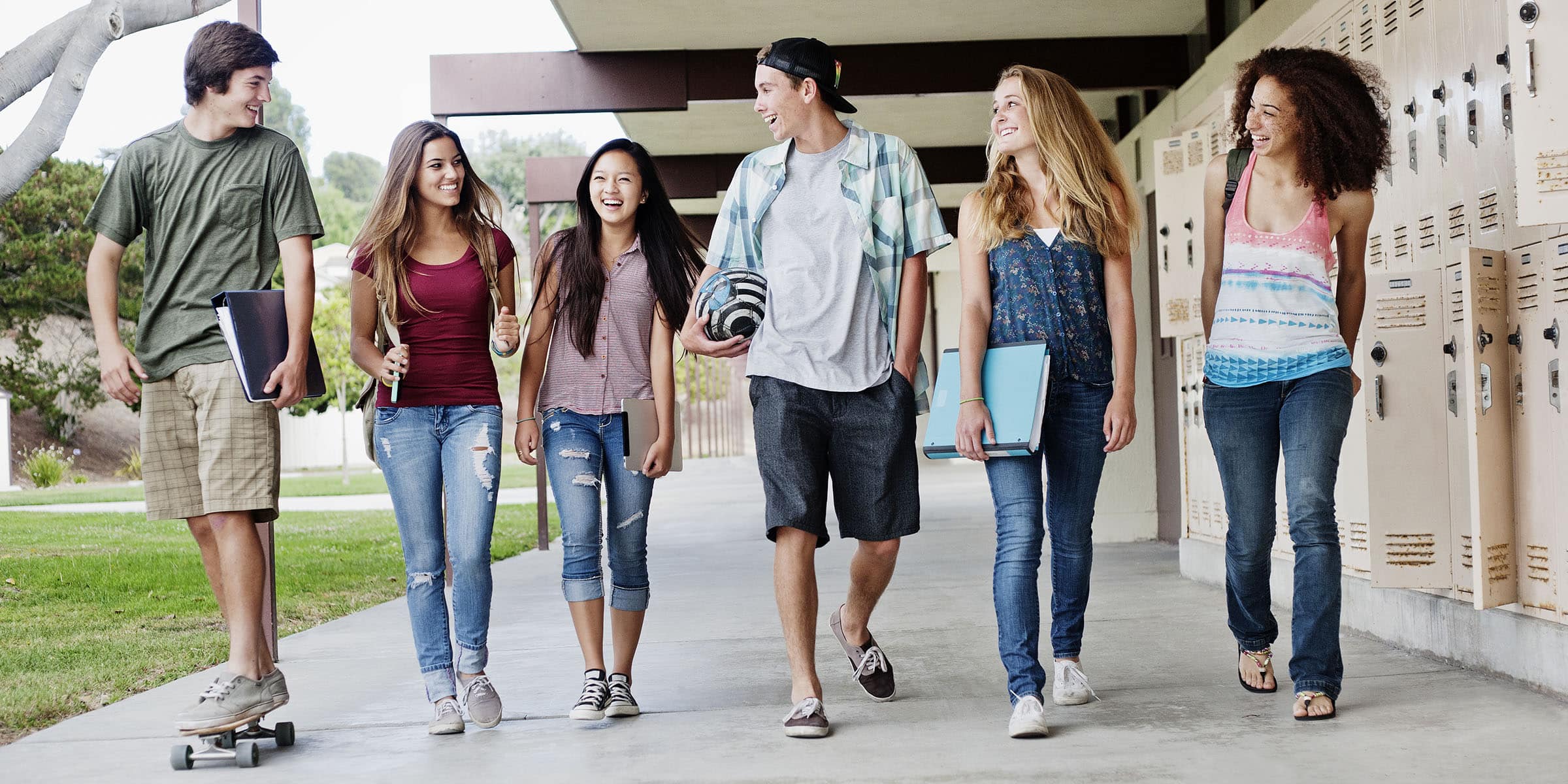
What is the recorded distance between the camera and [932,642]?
5211 mm

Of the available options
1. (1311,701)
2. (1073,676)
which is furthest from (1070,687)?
(1311,701)

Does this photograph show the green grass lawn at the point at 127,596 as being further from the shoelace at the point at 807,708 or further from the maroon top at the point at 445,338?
the shoelace at the point at 807,708

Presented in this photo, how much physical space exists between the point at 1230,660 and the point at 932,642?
1.13 m

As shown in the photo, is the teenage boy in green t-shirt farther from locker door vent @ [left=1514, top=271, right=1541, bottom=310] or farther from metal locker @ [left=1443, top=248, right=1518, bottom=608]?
locker door vent @ [left=1514, top=271, right=1541, bottom=310]

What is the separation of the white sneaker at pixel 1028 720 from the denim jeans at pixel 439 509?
4.75 ft

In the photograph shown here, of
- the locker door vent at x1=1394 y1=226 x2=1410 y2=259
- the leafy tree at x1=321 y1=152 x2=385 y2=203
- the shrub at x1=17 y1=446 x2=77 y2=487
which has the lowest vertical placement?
the shrub at x1=17 y1=446 x2=77 y2=487

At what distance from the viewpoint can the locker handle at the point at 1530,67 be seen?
11.2ft

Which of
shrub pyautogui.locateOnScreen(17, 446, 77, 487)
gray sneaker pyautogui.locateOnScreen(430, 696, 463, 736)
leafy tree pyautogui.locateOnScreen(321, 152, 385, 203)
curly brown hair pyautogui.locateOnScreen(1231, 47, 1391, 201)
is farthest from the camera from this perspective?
leafy tree pyautogui.locateOnScreen(321, 152, 385, 203)

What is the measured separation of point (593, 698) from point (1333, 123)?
2.49 metres

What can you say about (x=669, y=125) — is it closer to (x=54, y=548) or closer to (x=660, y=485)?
(x=54, y=548)

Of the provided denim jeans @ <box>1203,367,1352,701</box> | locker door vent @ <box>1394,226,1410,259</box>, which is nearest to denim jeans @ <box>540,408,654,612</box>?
denim jeans @ <box>1203,367,1352,701</box>

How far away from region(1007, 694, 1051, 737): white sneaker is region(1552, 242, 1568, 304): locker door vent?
183 centimetres

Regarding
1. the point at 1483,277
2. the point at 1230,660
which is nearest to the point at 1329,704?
the point at 1230,660

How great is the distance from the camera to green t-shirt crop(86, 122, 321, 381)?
136 inches
